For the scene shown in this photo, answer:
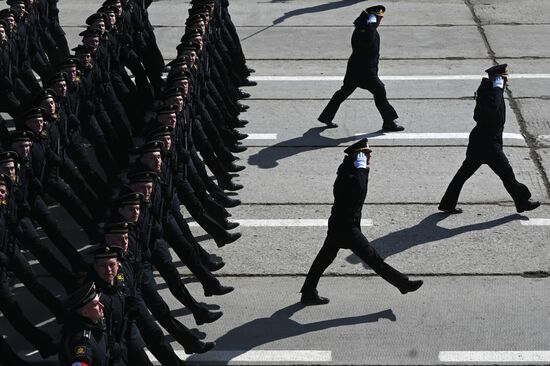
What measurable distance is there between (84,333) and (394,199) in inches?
234

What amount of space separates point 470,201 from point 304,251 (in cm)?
224

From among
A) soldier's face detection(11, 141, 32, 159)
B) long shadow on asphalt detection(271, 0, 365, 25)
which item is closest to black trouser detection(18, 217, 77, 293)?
soldier's face detection(11, 141, 32, 159)

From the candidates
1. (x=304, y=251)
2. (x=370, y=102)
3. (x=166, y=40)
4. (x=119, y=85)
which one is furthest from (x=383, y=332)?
(x=166, y=40)

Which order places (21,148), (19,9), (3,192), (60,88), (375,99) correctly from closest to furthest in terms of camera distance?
(3,192)
(21,148)
(60,88)
(19,9)
(375,99)

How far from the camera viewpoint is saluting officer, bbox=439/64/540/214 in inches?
493

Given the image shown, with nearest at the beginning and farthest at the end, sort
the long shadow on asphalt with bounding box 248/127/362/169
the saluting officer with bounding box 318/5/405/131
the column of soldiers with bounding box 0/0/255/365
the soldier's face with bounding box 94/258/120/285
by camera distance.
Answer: the soldier's face with bounding box 94/258/120/285, the column of soldiers with bounding box 0/0/255/365, the long shadow on asphalt with bounding box 248/127/362/169, the saluting officer with bounding box 318/5/405/131

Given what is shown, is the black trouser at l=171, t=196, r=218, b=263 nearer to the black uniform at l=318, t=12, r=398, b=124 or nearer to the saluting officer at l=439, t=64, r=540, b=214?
the saluting officer at l=439, t=64, r=540, b=214

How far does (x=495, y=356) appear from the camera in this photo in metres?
10.0

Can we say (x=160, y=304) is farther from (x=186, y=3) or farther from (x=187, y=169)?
(x=186, y=3)

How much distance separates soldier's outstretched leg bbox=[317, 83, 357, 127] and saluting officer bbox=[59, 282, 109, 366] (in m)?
7.45

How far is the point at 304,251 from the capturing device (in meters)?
12.1

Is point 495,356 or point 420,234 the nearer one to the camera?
point 495,356

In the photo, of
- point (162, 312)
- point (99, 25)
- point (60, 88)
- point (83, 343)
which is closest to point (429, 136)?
point (99, 25)

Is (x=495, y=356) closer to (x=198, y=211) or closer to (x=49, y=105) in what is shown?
(x=198, y=211)
